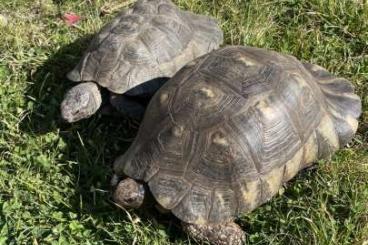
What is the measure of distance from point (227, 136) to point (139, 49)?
1371 millimetres

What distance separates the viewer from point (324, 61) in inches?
Result: 194

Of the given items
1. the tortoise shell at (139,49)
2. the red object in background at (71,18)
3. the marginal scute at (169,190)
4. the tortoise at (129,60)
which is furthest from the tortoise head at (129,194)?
the red object in background at (71,18)

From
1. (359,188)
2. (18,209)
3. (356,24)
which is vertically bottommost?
(18,209)

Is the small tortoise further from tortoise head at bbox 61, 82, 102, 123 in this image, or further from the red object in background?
the red object in background

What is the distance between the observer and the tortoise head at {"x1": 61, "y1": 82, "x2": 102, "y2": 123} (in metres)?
4.48

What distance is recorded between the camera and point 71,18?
5.61 m

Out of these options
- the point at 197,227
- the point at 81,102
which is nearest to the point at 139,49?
the point at 81,102

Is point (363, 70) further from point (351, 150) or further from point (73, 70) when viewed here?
point (73, 70)

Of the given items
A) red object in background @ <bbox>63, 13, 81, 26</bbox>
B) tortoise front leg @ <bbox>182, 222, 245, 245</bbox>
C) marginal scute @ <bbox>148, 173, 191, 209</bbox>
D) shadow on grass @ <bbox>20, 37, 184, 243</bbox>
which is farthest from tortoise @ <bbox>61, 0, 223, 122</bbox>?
tortoise front leg @ <bbox>182, 222, 245, 245</bbox>

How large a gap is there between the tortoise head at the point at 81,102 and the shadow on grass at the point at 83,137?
140mm

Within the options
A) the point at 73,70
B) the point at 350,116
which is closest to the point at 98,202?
the point at 73,70

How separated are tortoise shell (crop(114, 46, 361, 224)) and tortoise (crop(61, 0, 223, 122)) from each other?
67 centimetres

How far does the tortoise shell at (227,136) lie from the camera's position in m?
3.60

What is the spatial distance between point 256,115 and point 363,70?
1.69 meters
